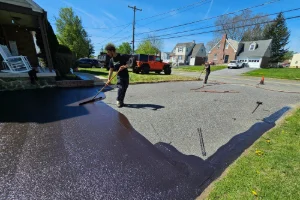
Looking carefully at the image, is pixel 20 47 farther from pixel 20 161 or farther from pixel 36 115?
pixel 20 161

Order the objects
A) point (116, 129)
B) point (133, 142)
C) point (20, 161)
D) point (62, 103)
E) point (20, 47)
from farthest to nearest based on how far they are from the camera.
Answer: point (20, 47), point (62, 103), point (116, 129), point (133, 142), point (20, 161)

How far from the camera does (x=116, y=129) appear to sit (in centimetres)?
345

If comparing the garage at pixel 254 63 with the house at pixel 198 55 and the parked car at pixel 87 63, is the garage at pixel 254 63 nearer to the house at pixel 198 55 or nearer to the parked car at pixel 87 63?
the house at pixel 198 55

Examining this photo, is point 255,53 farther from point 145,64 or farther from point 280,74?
point 145,64

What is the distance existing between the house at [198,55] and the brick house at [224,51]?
442 cm

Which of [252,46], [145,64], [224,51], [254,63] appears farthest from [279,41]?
[145,64]

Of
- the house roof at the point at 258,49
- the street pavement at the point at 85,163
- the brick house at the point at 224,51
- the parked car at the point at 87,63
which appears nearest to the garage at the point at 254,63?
the house roof at the point at 258,49

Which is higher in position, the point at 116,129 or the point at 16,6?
the point at 16,6

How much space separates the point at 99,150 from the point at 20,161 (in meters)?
1.03

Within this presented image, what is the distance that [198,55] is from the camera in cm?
4594

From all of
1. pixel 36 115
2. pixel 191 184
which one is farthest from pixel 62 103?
pixel 191 184

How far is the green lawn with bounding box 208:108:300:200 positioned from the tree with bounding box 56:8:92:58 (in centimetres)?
3403

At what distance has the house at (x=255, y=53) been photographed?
1328 inches

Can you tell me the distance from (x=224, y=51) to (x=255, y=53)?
646 cm
